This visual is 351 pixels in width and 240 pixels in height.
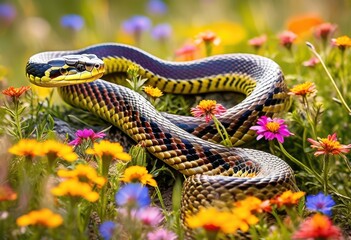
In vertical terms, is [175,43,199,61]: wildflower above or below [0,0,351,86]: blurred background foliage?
above

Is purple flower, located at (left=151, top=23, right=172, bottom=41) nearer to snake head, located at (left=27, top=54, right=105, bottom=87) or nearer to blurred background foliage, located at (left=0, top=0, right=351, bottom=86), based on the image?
blurred background foliage, located at (left=0, top=0, right=351, bottom=86)

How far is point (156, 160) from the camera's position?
13.2ft

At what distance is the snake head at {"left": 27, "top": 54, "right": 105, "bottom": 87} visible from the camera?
4.36 meters

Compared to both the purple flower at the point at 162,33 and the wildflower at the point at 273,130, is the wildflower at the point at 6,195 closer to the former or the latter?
the wildflower at the point at 273,130

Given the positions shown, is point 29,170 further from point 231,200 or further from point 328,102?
point 328,102

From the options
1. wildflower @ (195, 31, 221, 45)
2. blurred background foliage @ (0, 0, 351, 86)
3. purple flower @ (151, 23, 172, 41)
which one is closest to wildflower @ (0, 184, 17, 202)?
wildflower @ (195, 31, 221, 45)

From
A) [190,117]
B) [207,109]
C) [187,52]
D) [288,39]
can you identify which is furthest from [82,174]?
[187,52]

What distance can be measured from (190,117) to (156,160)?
0.51 metres

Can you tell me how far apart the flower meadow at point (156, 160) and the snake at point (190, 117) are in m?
0.08

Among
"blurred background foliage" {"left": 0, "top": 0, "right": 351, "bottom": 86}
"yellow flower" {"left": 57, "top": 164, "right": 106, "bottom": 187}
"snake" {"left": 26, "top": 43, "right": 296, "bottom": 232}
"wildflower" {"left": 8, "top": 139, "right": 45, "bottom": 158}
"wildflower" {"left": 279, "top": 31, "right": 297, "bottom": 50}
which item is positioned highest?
"wildflower" {"left": 8, "top": 139, "right": 45, "bottom": 158}

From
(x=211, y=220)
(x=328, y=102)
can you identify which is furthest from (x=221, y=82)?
(x=211, y=220)

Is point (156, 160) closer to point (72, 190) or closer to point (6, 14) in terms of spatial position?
point (72, 190)

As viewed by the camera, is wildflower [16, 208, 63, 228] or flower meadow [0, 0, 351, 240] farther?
flower meadow [0, 0, 351, 240]

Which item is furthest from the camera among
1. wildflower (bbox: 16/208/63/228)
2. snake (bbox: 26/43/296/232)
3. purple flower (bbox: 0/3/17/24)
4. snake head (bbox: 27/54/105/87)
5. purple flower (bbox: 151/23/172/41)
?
purple flower (bbox: 0/3/17/24)
